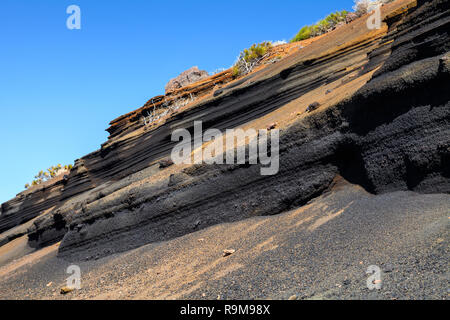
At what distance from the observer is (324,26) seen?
2328cm

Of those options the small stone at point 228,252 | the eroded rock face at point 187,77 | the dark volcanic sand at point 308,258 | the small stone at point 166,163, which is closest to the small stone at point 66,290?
the dark volcanic sand at point 308,258

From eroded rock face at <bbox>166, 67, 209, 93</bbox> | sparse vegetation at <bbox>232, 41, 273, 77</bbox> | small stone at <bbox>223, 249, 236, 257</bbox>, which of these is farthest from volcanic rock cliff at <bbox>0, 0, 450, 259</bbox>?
eroded rock face at <bbox>166, 67, 209, 93</bbox>

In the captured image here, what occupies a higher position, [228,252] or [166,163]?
[166,163]

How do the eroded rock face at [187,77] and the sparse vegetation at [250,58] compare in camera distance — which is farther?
the eroded rock face at [187,77]

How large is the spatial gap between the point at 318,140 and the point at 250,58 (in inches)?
721

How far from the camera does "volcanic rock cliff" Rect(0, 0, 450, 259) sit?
18.7 ft

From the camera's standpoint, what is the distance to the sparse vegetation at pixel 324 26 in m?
22.1

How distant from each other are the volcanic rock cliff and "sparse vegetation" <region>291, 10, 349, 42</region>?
9224 millimetres

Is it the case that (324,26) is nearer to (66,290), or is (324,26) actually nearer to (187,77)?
(187,77)

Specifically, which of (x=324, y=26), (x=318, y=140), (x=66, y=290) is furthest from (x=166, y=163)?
(x=324, y=26)

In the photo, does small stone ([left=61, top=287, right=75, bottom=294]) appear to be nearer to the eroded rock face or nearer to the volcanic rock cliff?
the volcanic rock cliff

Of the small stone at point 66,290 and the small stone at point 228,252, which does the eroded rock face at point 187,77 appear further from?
the small stone at point 228,252

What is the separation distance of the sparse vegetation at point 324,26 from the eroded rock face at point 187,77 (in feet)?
32.0
